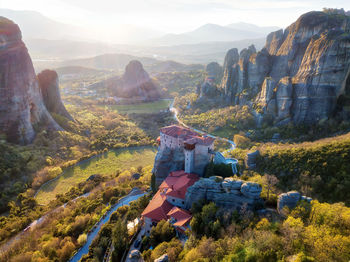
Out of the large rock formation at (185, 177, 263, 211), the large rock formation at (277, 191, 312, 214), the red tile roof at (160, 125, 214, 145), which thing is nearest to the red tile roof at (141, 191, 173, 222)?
the large rock formation at (185, 177, 263, 211)

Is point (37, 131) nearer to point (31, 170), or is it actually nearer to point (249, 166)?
point (31, 170)

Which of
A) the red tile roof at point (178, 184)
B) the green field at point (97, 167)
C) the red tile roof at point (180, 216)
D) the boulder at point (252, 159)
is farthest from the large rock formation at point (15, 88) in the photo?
the boulder at point (252, 159)

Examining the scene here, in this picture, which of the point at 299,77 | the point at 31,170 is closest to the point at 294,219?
the point at 299,77

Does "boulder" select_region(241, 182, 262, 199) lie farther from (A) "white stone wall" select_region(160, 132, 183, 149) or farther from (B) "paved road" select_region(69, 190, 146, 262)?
(B) "paved road" select_region(69, 190, 146, 262)

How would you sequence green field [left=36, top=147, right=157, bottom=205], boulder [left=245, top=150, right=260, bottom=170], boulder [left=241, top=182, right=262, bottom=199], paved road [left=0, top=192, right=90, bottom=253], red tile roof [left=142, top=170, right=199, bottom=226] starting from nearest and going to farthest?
boulder [left=241, top=182, right=262, bottom=199] → red tile roof [left=142, top=170, right=199, bottom=226] → paved road [left=0, top=192, right=90, bottom=253] → boulder [left=245, top=150, right=260, bottom=170] → green field [left=36, top=147, right=157, bottom=205]

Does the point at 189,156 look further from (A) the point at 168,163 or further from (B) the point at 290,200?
(B) the point at 290,200

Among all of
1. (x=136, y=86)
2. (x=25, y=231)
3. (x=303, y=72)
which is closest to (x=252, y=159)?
(x=303, y=72)
